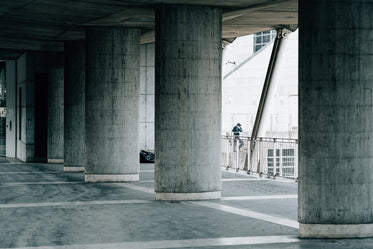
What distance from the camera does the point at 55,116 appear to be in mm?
34281

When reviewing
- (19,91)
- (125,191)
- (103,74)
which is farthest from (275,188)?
(19,91)

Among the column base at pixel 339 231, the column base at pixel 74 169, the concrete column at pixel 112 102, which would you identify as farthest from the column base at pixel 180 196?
the column base at pixel 74 169

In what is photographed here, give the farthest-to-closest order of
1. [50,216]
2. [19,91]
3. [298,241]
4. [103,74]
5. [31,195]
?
[19,91]
[103,74]
[31,195]
[50,216]
[298,241]

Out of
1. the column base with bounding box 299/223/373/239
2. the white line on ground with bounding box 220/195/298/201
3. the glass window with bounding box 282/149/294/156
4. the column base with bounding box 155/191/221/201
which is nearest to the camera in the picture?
the column base with bounding box 299/223/373/239

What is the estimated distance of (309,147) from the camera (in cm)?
1272

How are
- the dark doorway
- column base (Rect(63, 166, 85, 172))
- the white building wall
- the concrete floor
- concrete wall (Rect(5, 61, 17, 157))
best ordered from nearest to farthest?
the concrete floor < column base (Rect(63, 166, 85, 172)) < the dark doorway < concrete wall (Rect(5, 61, 17, 157)) < the white building wall

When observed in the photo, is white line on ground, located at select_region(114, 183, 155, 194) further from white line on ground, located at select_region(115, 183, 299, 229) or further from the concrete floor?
white line on ground, located at select_region(115, 183, 299, 229)

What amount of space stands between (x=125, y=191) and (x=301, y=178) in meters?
9.26

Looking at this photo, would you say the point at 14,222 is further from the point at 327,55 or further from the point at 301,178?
the point at 327,55

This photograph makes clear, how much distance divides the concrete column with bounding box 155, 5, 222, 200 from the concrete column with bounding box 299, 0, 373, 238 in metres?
6.23

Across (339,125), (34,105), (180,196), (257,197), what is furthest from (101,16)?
(34,105)

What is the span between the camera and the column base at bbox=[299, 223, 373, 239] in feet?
41.1

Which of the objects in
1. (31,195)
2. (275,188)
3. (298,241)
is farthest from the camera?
(275,188)

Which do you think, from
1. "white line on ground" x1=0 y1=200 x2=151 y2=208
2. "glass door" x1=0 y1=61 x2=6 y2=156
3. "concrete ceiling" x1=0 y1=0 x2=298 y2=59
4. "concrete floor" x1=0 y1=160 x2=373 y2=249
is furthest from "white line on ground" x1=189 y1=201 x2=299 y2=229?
"glass door" x1=0 y1=61 x2=6 y2=156
